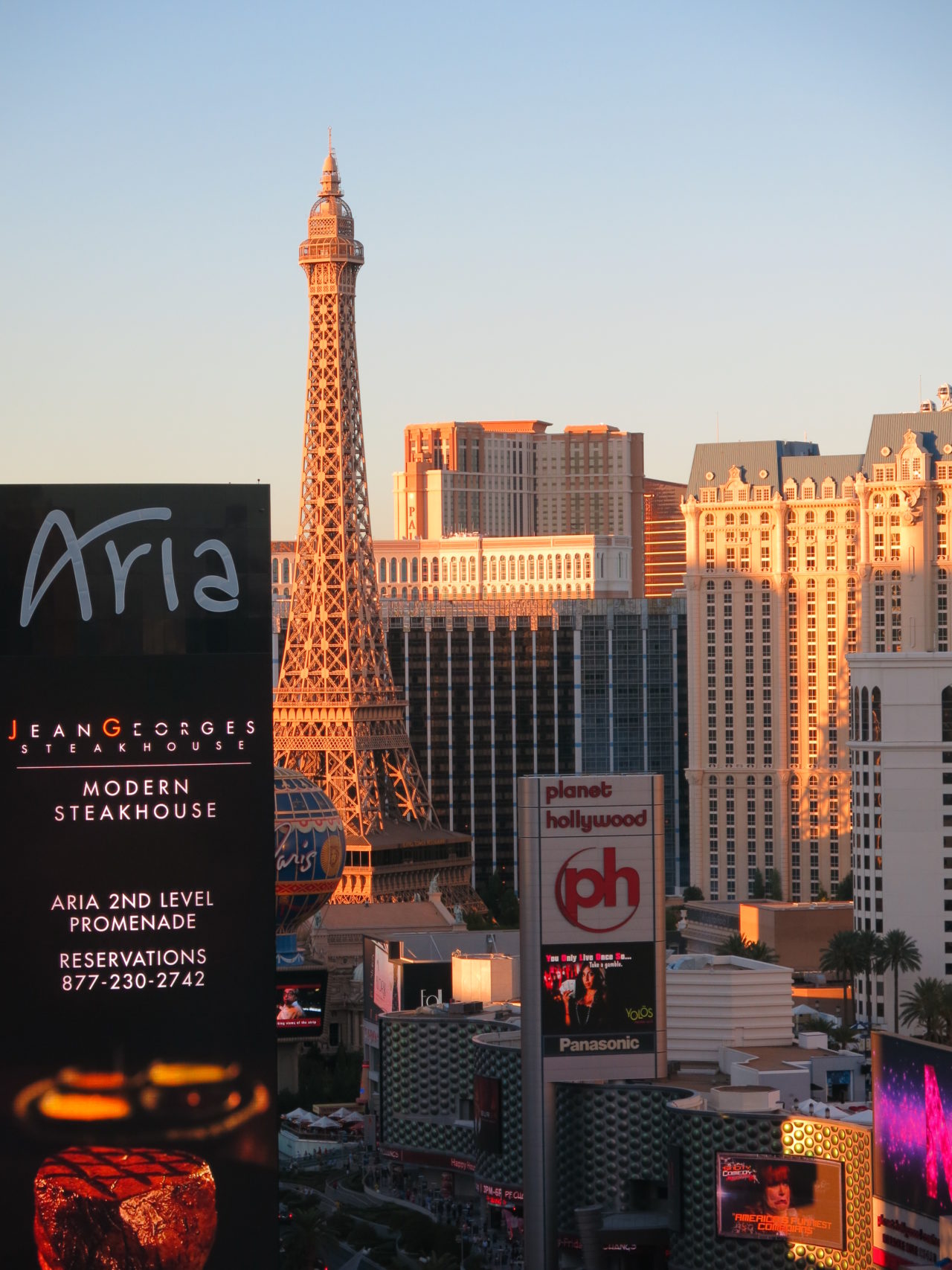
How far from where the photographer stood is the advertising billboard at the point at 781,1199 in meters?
67.1

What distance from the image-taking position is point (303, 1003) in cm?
10375

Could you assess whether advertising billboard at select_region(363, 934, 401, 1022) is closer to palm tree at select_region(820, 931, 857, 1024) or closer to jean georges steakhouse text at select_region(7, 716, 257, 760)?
palm tree at select_region(820, 931, 857, 1024)

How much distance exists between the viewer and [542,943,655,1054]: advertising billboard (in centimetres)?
7300

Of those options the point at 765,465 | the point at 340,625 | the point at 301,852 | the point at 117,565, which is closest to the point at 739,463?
the point at 765,465

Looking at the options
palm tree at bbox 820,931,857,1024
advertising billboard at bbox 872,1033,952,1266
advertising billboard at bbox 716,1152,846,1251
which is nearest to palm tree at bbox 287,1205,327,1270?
advertising billboard at bbox 716,1152,846,1251

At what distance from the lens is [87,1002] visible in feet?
169

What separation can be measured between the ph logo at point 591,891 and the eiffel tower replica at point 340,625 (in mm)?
63151

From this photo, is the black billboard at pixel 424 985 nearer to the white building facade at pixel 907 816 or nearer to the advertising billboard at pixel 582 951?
the white building facade at pixel 907 816

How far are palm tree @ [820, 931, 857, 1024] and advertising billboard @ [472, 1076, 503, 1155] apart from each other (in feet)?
91.5

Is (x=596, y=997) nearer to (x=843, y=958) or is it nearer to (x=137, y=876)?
(x=137, y=876)

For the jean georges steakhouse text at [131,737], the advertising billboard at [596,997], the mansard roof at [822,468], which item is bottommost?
the advertising billboard at [596,997]

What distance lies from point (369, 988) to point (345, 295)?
47.5m

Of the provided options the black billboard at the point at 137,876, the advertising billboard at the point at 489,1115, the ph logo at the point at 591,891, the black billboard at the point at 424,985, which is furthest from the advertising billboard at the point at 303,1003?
the black billboard at the point at 137,876

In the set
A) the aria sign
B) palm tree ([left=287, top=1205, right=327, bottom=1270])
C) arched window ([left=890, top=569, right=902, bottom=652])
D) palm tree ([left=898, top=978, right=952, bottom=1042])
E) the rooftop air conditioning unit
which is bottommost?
palm tree ([left=287, top=1205, right=327, bottom=1270])
